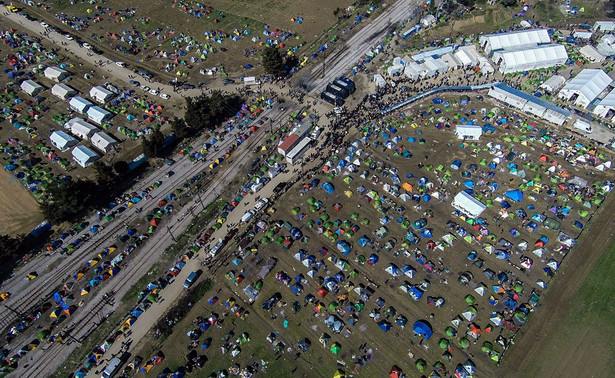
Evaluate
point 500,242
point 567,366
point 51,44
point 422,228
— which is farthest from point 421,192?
point 51,44

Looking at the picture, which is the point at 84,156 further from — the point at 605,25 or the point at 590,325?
the point at 605,25

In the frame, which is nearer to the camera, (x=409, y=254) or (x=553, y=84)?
(x=409, y=254)

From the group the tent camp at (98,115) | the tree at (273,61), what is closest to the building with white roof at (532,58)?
the tree at (273,61)

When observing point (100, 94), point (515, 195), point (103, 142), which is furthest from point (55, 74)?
point (515, 195)

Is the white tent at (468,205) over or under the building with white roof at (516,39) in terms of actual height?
under

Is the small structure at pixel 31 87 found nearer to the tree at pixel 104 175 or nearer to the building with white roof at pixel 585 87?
the tree at pixel 104 175

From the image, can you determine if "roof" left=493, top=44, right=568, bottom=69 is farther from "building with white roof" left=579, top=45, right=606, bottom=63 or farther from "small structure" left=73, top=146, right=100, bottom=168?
"small structure" left=73, top=146, right=100, bottom=168

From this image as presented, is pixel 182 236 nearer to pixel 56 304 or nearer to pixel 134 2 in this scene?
pixel 56 304
